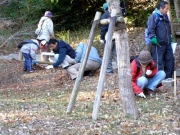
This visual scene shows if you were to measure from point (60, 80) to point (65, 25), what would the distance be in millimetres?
9024

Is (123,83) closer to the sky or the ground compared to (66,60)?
closer to the sky

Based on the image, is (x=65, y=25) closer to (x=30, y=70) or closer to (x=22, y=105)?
(x=30, y=70)

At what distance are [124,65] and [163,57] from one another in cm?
386

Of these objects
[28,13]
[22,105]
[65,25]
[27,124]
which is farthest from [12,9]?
[27,124]

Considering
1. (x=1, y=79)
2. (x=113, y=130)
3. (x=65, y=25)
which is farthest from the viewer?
(x=65, y=25)

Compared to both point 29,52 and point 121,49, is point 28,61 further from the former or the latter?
point 121,49

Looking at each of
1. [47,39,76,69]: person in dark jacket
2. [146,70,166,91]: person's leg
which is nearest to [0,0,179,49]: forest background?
[47,39,76,69]: person in dark jacket

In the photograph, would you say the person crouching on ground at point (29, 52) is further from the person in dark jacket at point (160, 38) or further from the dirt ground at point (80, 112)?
the person in dark jacket at point (160, 38)

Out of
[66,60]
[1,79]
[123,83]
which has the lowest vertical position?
[1,79]

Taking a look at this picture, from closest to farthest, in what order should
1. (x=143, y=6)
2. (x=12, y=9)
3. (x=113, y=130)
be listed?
(x=113, y=130) → (x=143, y=6) → (x=12, y=9)

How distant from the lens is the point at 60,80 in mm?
11883

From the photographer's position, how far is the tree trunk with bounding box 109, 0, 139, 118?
6.48m

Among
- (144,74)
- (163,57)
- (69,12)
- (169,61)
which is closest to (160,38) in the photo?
(163,57)

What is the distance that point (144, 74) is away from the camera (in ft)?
27.8
